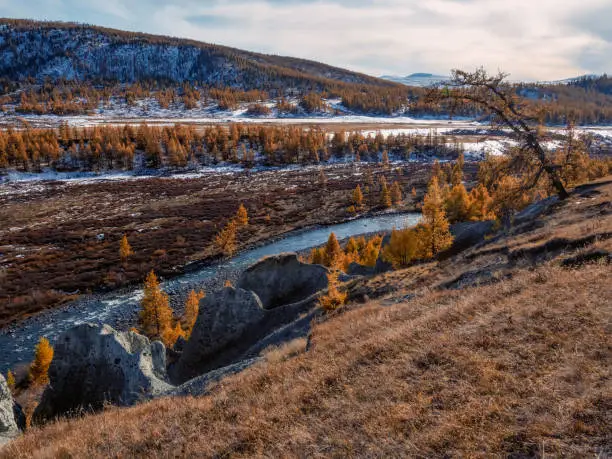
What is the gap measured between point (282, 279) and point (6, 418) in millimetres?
20930

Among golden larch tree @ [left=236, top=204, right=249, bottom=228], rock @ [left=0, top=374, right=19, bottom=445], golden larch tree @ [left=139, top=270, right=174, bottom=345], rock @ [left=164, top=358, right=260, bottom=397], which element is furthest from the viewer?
golden larch tree @ [left=236, top=204, right=249, bottom=228]

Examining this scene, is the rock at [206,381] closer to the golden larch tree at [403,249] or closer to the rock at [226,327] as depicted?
the rock at [226,327]

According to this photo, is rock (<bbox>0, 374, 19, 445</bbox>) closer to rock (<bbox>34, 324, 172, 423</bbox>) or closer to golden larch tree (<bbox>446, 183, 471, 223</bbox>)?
rock (<bbox>34, 324, 172, 423</bbox>)

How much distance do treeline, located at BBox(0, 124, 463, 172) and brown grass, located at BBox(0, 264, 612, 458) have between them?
150674mm

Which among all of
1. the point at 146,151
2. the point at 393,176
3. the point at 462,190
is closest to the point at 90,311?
the point at 462,190

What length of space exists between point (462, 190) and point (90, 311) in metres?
57.2

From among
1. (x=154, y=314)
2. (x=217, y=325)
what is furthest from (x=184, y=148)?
(x=217, y=325)

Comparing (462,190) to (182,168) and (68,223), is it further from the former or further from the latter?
(182,168)

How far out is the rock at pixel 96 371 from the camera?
17.5 metres

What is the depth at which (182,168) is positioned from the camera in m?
150

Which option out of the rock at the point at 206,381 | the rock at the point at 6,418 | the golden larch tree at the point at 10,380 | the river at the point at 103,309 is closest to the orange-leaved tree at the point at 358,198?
the river at the point at 103,309

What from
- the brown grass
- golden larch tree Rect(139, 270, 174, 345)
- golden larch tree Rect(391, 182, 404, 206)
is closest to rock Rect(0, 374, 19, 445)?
the brown grass

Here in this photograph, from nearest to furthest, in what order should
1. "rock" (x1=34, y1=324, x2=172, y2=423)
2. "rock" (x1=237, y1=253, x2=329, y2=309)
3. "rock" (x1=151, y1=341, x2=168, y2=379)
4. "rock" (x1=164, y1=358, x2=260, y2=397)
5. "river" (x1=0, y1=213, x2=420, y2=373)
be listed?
"rock" (x1=164, y1=358, x2=260, y2=397), "rock" (x1=34, y1=324, x2=172, y2=423), "rock" (x1=151, y1=341, x2=168, y2=379), "rock" (x1=237, y1=253, x2=329, y2=309), "river" (x1=0, y1=213, x2=420, y2=373)

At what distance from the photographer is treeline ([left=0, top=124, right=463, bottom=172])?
141000 mm
